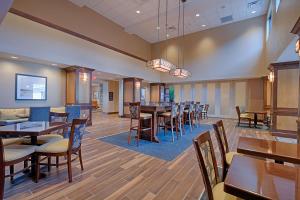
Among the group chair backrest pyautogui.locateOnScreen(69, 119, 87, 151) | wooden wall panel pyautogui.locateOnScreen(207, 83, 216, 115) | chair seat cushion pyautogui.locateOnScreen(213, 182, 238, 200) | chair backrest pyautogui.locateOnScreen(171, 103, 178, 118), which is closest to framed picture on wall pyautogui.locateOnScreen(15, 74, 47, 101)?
chair backrest pyautogui.locateOnScreen(69, 119, 87, 151)

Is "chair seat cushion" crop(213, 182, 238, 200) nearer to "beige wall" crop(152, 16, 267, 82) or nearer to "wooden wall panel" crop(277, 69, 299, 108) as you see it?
"wooden wall panel" crop(277, 69, 299, 108)

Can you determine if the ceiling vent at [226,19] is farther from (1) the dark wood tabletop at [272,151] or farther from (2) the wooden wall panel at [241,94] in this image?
(1) the dark wood tabletop at [272,151]

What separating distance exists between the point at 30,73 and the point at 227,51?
9343 mm

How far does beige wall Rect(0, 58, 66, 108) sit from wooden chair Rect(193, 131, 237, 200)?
6.49 meters

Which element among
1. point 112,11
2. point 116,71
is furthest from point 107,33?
point 116,71

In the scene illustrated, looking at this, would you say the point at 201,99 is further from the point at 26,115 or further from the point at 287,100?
the point at 26,115

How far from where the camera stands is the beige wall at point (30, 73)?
16.4 ft

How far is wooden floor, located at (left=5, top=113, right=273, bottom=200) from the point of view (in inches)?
73.1

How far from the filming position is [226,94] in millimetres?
9625

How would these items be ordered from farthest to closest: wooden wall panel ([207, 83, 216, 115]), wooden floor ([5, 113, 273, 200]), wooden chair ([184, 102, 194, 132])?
wooden wall panel ([207, 83, 216, 115]) < wooden chair ([184, 102, 194, 132]) < wooden floor ([5, 113, 273, 200])

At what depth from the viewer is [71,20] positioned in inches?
230

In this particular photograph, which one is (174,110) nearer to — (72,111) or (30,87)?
(72,111)

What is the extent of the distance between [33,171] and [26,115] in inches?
148

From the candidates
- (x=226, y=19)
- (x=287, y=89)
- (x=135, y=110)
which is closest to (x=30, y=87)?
(x=135, y=110)
